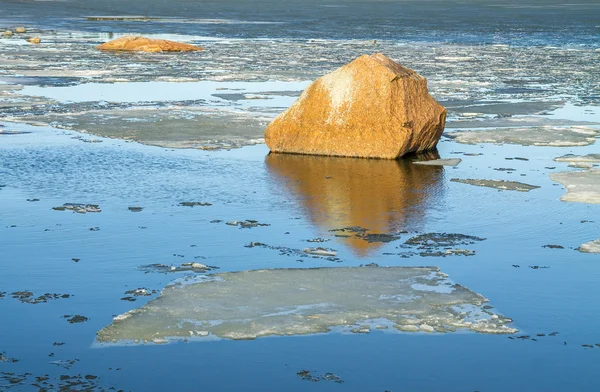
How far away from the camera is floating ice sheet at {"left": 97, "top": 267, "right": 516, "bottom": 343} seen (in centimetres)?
629

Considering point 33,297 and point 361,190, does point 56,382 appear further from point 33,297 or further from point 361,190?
point 361,190

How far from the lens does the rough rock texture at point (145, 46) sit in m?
29.5

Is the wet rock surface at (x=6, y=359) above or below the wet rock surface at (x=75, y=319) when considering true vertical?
above

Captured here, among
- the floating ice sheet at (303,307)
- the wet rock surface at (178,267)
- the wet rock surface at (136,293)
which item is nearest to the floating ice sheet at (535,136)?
the floating ice sheet at (303,307)

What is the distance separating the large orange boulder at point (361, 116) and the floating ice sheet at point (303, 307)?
16.5 feet

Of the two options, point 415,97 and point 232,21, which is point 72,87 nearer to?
point 415,97

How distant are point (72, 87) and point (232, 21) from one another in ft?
107

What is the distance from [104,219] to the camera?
30.0 feet

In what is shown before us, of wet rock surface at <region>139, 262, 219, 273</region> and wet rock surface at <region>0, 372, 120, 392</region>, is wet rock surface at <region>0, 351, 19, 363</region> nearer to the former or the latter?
wet rock surface at <region>0, 372, 120, 392</region>

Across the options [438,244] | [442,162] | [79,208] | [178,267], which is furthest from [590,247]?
[79,208]

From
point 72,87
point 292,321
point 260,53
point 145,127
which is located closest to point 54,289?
point 292,321

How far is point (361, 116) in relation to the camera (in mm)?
12398

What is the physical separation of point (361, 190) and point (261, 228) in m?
1.85

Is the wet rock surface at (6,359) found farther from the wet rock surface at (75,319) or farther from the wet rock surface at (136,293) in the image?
the wet rock surface at (136,293)
